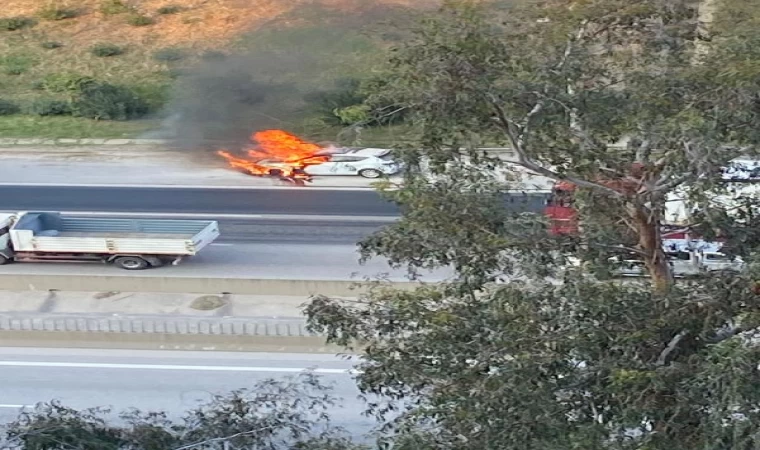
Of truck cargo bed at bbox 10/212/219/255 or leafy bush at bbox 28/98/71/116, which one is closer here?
truck cargo bed at bbox 10/212/219/255

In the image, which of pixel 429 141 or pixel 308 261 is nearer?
pixel 429 141

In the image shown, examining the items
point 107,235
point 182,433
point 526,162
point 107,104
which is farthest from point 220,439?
point 107,104

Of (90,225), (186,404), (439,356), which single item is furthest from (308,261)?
(439,356)

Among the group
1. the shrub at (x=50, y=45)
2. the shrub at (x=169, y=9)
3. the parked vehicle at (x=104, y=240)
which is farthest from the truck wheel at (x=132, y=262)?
the shrub at (x=169, y=9)

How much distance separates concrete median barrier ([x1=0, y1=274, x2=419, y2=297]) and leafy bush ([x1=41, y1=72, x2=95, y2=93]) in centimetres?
1523

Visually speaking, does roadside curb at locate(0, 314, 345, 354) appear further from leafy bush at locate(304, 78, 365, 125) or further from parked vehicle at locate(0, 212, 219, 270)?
leafy bush at locate(304, 78, 365, 125)

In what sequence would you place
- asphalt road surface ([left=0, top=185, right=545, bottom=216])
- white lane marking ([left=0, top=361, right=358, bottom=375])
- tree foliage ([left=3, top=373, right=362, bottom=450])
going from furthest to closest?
asphalt road surface ([left=0, top=185, right=545, bottom=216])
white lane marking ([left=0, top=361, right=358, bottom=375])
tree foliage ([left=3, top=373, right=362, bottom=450])

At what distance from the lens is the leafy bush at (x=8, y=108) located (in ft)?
103

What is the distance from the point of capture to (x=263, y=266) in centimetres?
1872

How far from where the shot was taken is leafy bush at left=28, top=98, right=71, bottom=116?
31.0m

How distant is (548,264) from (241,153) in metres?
19.8

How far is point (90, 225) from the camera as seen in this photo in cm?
1931

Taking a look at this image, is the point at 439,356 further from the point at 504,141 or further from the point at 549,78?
the point at 549,78

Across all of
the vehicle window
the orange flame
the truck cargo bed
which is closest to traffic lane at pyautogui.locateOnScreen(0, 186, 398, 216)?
the orange flame
